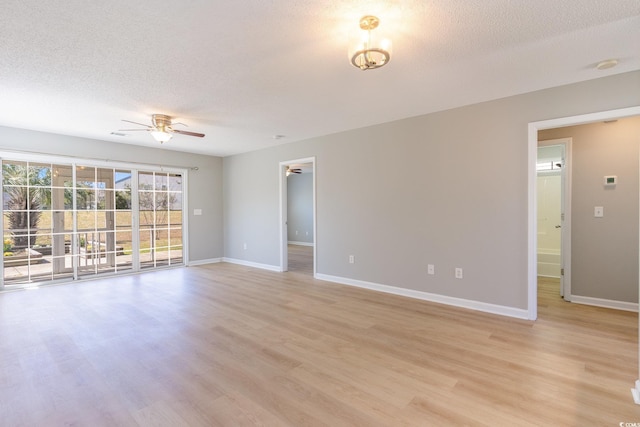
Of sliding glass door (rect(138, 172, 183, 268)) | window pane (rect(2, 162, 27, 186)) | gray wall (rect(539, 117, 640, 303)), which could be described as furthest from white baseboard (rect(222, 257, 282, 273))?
gray wall (rect(539, 117, 640, 303))

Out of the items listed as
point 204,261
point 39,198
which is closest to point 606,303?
point 204,261

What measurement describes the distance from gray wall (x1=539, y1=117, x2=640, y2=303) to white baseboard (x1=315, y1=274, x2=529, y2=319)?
1216 mm

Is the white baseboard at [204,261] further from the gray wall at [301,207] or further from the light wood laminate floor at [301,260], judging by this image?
the gray wall at [301,207]

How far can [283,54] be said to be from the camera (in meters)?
2.40

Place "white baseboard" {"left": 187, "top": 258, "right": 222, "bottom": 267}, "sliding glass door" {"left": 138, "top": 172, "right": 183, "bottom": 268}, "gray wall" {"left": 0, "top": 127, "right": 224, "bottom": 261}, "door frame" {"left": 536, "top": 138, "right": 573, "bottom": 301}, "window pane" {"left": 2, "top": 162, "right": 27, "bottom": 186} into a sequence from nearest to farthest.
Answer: "door frame" {"left": 536, "top": 138, "right": 573, "bottom": 301}
"window pane" {"left": 2, "top": 162, "right": 27, "bottom": 186}
"gray wall" {"left": 0, "top": 127, "right": 224, "bottom": 261}
"sliding glass door" {"left": 138, "top": 172, "right": 183, "bottom": 268}
"white baseboard" {"left": 187, "top": 258, "right": 222, "bottom": 267}

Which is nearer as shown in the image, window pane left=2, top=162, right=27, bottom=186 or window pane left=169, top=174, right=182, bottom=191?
window pane left=2, top=162, right=27, bottom=186

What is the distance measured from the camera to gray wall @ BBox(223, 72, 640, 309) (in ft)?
10.8

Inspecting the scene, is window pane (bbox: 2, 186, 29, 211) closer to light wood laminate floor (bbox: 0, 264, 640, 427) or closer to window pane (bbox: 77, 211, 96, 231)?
window pane (bbox: 77, 211, 96, 231)

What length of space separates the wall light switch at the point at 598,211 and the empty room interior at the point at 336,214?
0.11 meters

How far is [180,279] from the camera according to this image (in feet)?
17.3

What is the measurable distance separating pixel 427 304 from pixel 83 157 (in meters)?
6.15

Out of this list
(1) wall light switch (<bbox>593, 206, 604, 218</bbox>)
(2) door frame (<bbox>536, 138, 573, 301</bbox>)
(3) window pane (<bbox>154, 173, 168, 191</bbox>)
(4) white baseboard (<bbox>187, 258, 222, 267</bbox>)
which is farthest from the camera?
(4) white baseboard (<bbox>187, 258, 222, 267</bbox>)

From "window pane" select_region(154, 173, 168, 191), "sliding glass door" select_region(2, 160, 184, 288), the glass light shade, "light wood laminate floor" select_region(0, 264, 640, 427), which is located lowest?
"light wood laminate floor" select_region(0, 264, 640, 427)

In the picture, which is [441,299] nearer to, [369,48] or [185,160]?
[369,48]
